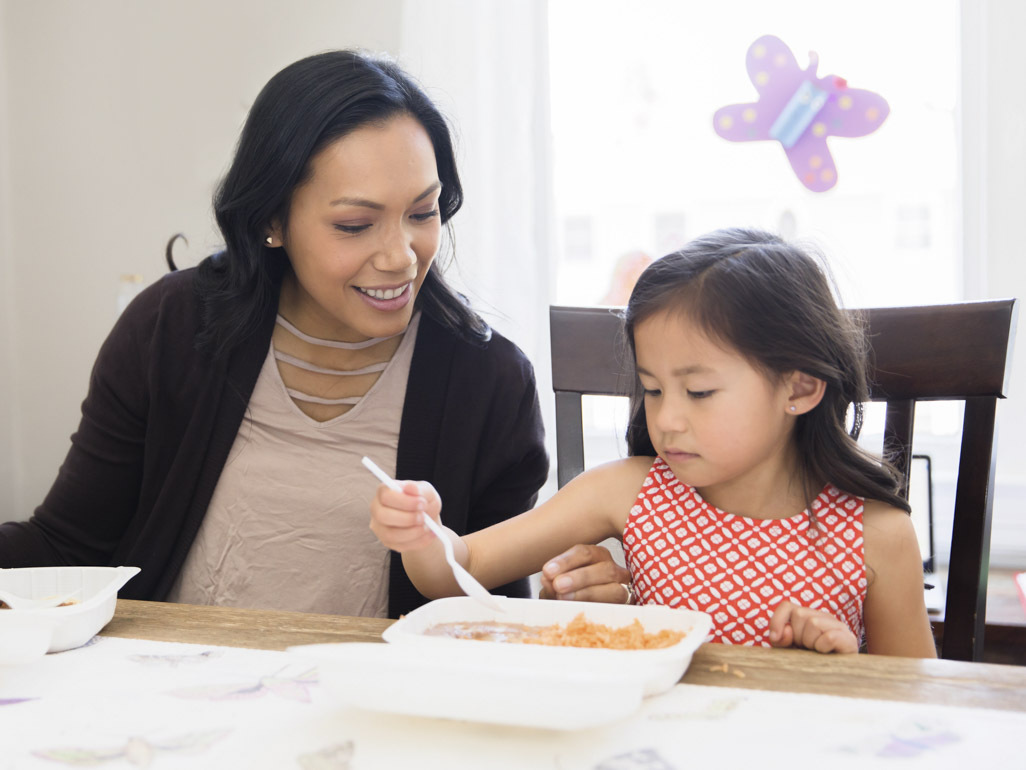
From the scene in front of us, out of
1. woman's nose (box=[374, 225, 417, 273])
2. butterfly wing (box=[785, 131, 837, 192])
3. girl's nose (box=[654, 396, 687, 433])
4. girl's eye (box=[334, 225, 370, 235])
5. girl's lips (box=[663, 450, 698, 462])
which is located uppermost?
butterfly wing (box=[785, 131, 837, 192])

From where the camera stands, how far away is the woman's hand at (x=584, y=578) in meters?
1.00

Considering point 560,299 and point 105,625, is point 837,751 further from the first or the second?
point 560,299

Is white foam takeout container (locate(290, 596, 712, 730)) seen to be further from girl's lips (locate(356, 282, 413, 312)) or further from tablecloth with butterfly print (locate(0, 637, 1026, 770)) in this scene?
girl's lips (locate(356, 282, 413, 312))

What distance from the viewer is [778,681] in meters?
0.69

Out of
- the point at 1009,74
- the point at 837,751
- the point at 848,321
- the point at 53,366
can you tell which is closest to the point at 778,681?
the point at 837,751

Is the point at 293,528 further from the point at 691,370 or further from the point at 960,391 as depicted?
the point at 960,391

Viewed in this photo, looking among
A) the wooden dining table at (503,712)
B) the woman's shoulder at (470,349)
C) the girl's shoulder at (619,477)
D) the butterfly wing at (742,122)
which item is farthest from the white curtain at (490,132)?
the wooden dining table at (503,712)

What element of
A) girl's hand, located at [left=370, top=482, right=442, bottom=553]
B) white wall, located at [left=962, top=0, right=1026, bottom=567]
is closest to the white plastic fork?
girl's hand, located at [left=370, top=482, right=442, bottom=553]

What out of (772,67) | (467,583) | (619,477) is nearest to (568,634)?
(467,583)

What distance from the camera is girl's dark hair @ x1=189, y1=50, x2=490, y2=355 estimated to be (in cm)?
125

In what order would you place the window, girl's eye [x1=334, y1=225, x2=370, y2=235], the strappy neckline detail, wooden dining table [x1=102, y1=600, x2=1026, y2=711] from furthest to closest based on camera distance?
the window
the strappy neckline detail
girl's eye [x1=334, y1=225, x2=370, y2=235]
wooden dining table [x1=102, y1=600, x2=1026, y2=711]

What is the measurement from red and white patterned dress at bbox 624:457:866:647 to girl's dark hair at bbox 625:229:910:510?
0.04 metres

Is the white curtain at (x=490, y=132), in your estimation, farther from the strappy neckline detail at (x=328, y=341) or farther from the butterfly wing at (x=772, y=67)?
the strappy neckline detail at (x=328, y=341)

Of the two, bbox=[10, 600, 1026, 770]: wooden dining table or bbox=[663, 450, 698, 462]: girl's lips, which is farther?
bbox=[663, 450, 698, 462]: girl's lips
